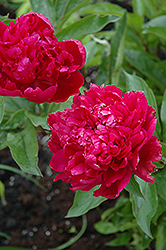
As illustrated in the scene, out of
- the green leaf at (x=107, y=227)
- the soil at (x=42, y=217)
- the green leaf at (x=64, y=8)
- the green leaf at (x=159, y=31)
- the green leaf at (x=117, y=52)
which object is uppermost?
the green leaf at (x=64, y=8)

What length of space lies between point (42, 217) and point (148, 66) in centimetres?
78

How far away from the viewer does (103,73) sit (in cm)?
86

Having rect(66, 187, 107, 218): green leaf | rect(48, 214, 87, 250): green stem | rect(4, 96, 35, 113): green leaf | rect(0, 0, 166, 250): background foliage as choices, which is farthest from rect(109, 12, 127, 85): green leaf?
rect(48, 214, 87, 250): green stem

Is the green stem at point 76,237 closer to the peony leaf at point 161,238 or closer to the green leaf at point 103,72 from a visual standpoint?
the peony leaf at point 161,238

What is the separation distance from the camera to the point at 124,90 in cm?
85

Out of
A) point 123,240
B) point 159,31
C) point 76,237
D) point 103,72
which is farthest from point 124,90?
point 76,237

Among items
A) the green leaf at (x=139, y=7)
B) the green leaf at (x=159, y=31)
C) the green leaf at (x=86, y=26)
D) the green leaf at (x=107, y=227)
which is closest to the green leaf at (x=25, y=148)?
the green leaf at (x=86, y=26)

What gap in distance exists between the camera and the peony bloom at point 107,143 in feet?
1.33

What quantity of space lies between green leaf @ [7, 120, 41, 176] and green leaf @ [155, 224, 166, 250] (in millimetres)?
477

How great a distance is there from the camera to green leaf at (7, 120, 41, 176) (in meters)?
0.58

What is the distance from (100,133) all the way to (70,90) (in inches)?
5.6

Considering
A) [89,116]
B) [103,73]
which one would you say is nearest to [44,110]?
[103,73]

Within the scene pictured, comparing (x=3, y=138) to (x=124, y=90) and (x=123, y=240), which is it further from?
(x=123, y=240)

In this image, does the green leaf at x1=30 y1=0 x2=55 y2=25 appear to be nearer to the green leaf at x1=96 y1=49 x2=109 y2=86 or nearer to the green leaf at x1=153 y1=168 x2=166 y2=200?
the green leaf at x1=96 y1=49 x2=109 y2=86
